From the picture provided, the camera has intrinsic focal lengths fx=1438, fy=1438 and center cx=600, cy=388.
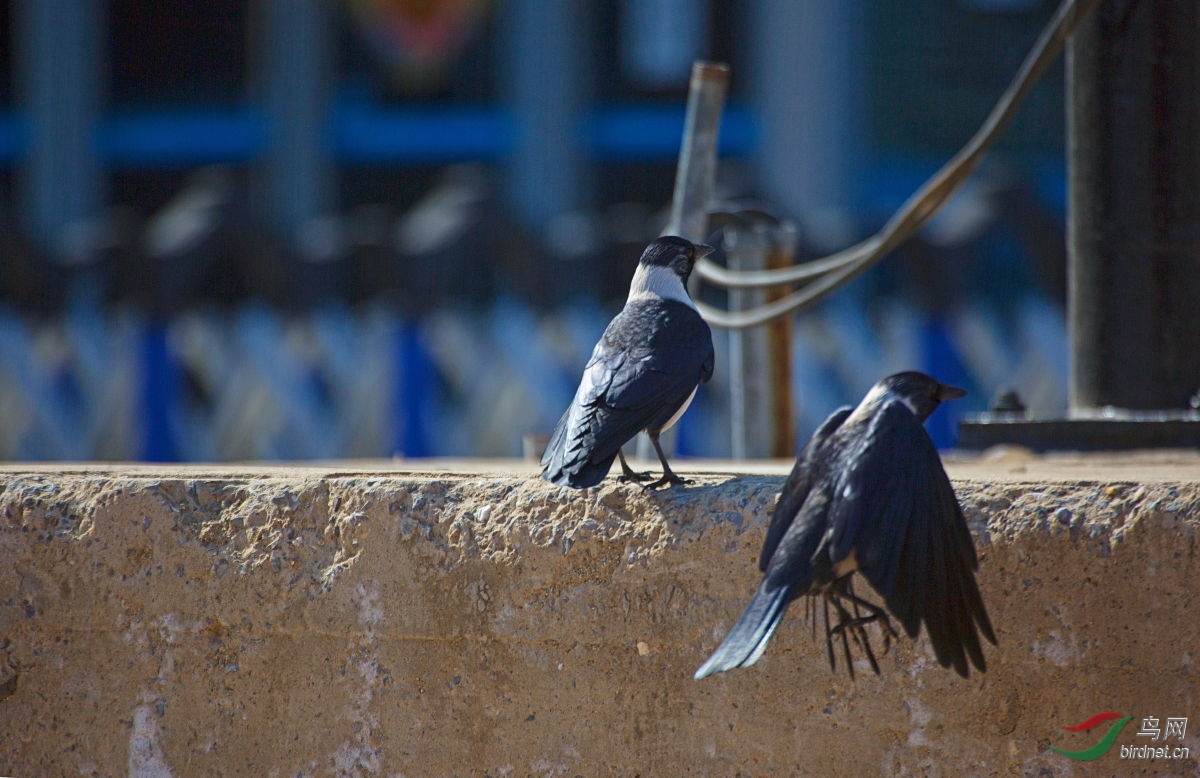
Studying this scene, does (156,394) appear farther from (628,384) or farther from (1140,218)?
(628,384)

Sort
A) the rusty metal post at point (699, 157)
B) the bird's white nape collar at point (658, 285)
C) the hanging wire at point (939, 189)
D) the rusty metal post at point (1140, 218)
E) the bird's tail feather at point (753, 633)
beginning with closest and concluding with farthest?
the bird's tail feather at point (753, 633), the bird's white nape collar at point (658, 285), the hanging wire at point (939, 189), the rusty metal post at point (1140, 218), the rusty metal post at point (699, 157)

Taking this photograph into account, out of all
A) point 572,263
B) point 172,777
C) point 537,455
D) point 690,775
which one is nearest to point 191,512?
point 172,777

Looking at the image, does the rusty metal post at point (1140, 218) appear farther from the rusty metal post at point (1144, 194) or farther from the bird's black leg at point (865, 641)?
the bird's black leg at point (865, 641)

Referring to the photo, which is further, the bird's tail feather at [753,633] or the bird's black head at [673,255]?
the bird's black head at [673,255]

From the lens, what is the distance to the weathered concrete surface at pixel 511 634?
2.26m

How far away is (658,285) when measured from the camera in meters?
2.77

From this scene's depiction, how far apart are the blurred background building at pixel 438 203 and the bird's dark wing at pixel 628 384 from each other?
441 centimetres

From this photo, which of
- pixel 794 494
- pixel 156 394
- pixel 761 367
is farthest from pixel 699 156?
pixel 156 394

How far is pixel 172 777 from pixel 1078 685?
5.17 feet

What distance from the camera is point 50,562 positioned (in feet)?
8.65

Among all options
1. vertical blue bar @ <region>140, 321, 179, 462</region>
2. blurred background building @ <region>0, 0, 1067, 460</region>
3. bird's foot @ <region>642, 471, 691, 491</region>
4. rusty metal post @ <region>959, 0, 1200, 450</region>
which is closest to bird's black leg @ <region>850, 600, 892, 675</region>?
bird's foot @ <region>642, 471, 691, 491</region>

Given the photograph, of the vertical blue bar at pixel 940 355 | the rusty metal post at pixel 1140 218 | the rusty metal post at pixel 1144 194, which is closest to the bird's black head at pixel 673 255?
the rusty metal post at pixel 1140 218

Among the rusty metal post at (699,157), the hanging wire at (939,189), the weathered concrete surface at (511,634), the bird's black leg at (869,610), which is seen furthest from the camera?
the rusty metal post at (699,157)

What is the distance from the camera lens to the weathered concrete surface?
7.41 ft
